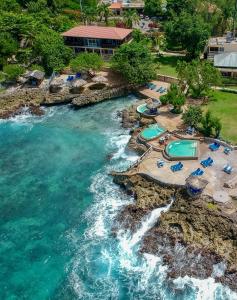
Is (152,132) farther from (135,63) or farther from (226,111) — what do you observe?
(135,63)

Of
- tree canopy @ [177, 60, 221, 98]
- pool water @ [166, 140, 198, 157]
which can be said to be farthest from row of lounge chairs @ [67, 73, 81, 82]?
pool water @ [166, 140, 198, 157]

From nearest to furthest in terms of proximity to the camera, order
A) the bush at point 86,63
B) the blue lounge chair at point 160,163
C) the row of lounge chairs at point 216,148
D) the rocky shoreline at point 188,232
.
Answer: the rocky shoreline at point 188,232, the blue lounge chair at point 160,163, the row of lounge chairs at point 216,148, the bush at point 86,63

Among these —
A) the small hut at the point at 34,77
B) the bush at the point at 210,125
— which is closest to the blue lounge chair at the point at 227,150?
the bush at the point at 210,125

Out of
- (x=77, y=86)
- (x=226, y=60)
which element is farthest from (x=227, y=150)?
(x=77, y=86)

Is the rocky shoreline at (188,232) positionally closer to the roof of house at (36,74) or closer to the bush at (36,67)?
the roof of house at (36,74)

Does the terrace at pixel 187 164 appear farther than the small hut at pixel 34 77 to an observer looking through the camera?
No

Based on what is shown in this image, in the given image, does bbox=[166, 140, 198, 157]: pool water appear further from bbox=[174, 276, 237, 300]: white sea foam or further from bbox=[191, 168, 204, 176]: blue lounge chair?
bbox=[174, 276, 237, 300]: white sea foam
